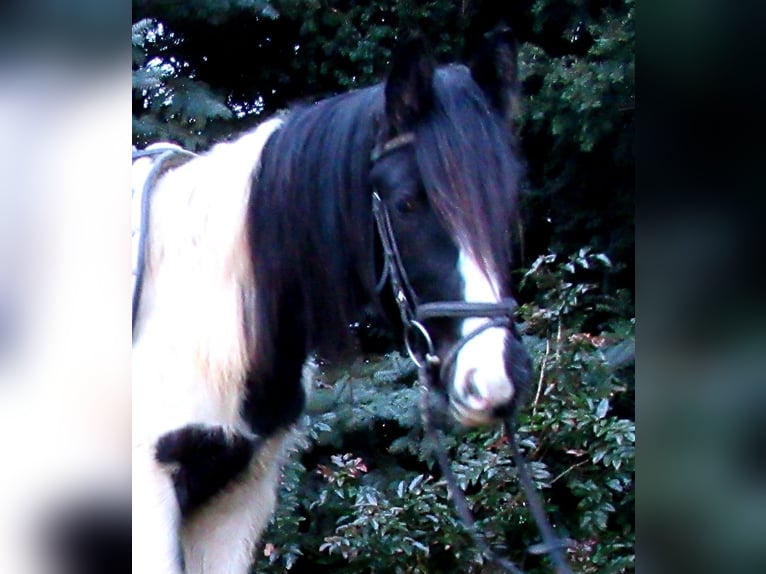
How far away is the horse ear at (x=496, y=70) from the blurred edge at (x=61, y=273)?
1.89 feet

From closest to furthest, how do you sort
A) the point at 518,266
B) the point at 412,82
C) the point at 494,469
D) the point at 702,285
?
the point at 702,285
the point at 412,82
the point at 518,266
the point at 494,469

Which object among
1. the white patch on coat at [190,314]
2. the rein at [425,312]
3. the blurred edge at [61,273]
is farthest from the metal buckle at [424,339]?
the blurred edge at [61,273]

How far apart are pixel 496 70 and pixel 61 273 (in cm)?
76

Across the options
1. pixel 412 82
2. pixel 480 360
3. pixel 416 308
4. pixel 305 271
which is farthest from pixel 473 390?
Answer: pixel 412 82

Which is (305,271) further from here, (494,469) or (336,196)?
(494,469)

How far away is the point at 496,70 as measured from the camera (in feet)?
4.50

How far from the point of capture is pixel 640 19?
999 millimetres

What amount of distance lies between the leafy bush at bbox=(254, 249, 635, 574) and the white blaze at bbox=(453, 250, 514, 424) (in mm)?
478

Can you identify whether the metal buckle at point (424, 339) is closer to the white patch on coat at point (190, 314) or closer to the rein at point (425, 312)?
the rein at point (425, 312)

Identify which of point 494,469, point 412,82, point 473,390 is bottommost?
point 494,469

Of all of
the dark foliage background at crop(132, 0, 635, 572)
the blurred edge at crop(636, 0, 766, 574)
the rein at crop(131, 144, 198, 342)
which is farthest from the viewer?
the dark foliage background at crop(132, 0, 635, 572)

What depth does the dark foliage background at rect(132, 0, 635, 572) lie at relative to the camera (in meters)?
1.69

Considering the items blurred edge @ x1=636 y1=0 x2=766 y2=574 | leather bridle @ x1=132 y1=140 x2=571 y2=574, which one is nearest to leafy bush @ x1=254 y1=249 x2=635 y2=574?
leather bridle @ x1=132 y1=140 x2=571 y2=574

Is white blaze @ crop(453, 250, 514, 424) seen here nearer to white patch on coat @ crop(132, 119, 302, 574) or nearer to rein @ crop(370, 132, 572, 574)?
rein @ crop(370, 132, 572, 574)
